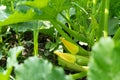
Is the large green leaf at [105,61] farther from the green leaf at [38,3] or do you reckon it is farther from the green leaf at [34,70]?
the green leaf at [38,3]

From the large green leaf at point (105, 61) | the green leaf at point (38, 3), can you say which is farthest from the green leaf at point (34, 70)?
the green leaf at point (38, 3)

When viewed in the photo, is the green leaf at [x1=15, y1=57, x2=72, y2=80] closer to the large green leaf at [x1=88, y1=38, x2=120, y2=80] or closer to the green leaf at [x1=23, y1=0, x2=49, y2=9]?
the large green leaf at [x1=88, y1=38, x2=120, y2=80]

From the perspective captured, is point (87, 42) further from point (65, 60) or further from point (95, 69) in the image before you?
point (95, 69)

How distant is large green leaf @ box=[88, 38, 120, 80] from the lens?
1.08ft

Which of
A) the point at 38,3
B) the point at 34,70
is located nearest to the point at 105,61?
the point at 34,70

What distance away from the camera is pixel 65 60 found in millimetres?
1245

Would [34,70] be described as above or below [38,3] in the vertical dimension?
below

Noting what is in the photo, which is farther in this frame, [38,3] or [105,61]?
[38,3]

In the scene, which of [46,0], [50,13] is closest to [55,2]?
[50,13]

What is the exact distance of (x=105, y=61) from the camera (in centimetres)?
33

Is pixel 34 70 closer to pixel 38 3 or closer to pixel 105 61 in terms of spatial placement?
pixel 105 61

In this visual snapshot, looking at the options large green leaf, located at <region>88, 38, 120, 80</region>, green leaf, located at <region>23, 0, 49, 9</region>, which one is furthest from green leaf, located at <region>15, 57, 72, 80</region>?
green leaf, located at <region>23, 0, 49, 9</region>

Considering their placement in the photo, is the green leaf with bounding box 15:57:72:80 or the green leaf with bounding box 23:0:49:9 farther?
the green leaf with bounding box 23:0:49:9

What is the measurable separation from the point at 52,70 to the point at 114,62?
0.26 ft
